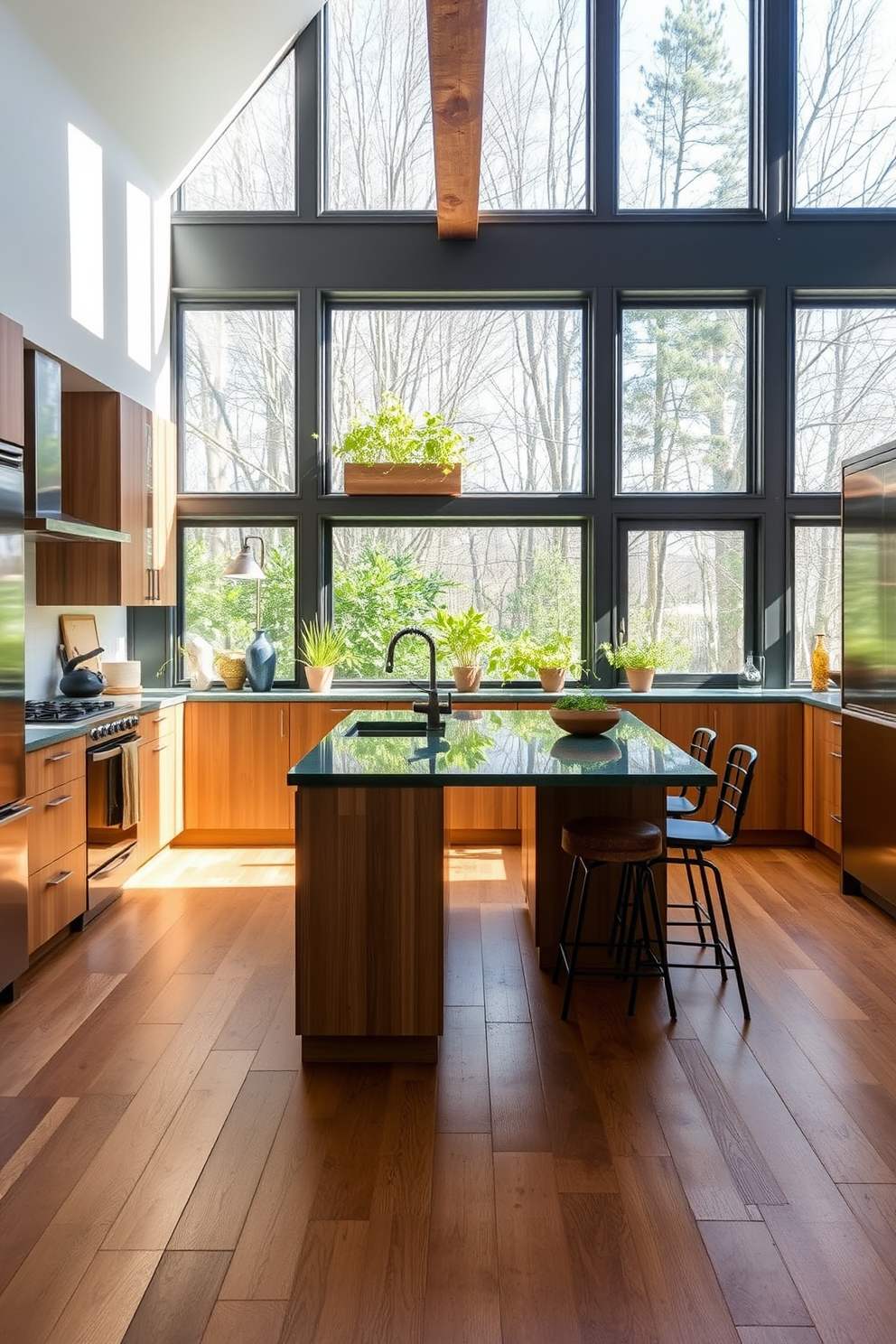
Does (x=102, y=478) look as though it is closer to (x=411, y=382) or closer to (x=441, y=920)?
(x=411, y=382)

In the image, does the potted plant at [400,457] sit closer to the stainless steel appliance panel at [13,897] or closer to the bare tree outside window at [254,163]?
the bare tree outside window at [254,163]

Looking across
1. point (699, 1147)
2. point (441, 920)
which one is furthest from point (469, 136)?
point (699, 1147)

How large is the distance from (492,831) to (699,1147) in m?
3.38

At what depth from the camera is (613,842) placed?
3.08 metres

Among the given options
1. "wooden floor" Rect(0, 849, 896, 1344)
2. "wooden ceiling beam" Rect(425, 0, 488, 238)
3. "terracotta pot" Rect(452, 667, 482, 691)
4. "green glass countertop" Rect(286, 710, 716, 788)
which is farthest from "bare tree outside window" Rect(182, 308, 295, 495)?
"wooden floor" Rect(0, 849, 896, 1344)

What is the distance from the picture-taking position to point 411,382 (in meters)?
6.08

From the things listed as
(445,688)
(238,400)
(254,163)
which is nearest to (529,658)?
(445,688)

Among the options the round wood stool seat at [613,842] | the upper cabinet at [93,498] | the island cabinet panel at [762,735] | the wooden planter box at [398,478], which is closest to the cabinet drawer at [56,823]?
the upper cabinet at [93,498]

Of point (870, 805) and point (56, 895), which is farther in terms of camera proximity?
point (870, 805)

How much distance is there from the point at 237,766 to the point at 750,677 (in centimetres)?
308

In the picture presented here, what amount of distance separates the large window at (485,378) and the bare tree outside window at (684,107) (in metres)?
0.97

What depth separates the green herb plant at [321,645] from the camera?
19.2 feet

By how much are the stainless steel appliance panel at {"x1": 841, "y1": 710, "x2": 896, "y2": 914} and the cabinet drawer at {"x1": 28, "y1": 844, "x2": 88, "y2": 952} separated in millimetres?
3406

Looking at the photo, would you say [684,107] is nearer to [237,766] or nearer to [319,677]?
[319,677]
